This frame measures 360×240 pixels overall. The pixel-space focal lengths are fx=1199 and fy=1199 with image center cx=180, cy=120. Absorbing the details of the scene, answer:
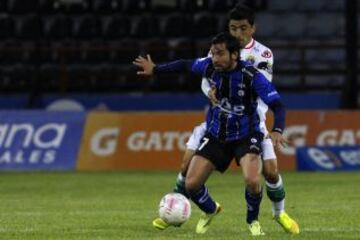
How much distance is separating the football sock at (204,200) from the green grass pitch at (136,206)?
0.24m

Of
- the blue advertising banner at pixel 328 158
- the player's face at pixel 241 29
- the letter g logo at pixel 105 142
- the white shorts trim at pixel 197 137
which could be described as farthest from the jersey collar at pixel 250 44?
the letter g logo at pixel 105 142

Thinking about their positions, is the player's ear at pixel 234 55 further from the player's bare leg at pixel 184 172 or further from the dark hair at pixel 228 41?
the player's bare leg at pixel 184 172

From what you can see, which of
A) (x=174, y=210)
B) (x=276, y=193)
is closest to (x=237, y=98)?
(x=276, y=193)

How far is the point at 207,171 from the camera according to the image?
36.8 ft

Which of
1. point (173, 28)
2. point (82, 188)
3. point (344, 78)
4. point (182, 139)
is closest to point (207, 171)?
point (82, 188)

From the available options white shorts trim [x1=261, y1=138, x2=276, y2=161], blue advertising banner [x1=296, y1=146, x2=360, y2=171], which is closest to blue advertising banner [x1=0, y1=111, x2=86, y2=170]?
blue advertising banner [x1=296, y1=146, x2=360, y2=171]

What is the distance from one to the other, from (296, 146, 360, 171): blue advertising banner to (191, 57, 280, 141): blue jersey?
37.8ft

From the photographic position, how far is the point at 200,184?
1127 cm

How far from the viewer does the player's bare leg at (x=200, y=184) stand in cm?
1121

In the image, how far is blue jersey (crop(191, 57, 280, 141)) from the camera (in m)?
11.1

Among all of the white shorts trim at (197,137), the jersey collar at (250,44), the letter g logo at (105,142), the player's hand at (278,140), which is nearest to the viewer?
the player's hand at (278,140)

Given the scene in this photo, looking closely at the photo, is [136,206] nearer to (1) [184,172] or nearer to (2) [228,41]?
(1) [184,172]

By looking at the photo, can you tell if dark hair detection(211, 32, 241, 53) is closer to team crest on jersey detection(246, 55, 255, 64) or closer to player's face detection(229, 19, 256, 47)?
player's face detection(229, 19, 256, 47)

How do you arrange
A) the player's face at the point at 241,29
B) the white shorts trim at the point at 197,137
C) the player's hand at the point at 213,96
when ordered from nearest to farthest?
the player's hand at the point at 213,96 < the player's face at the point at 241,29 < the white shorts trim at the point at 197,137
